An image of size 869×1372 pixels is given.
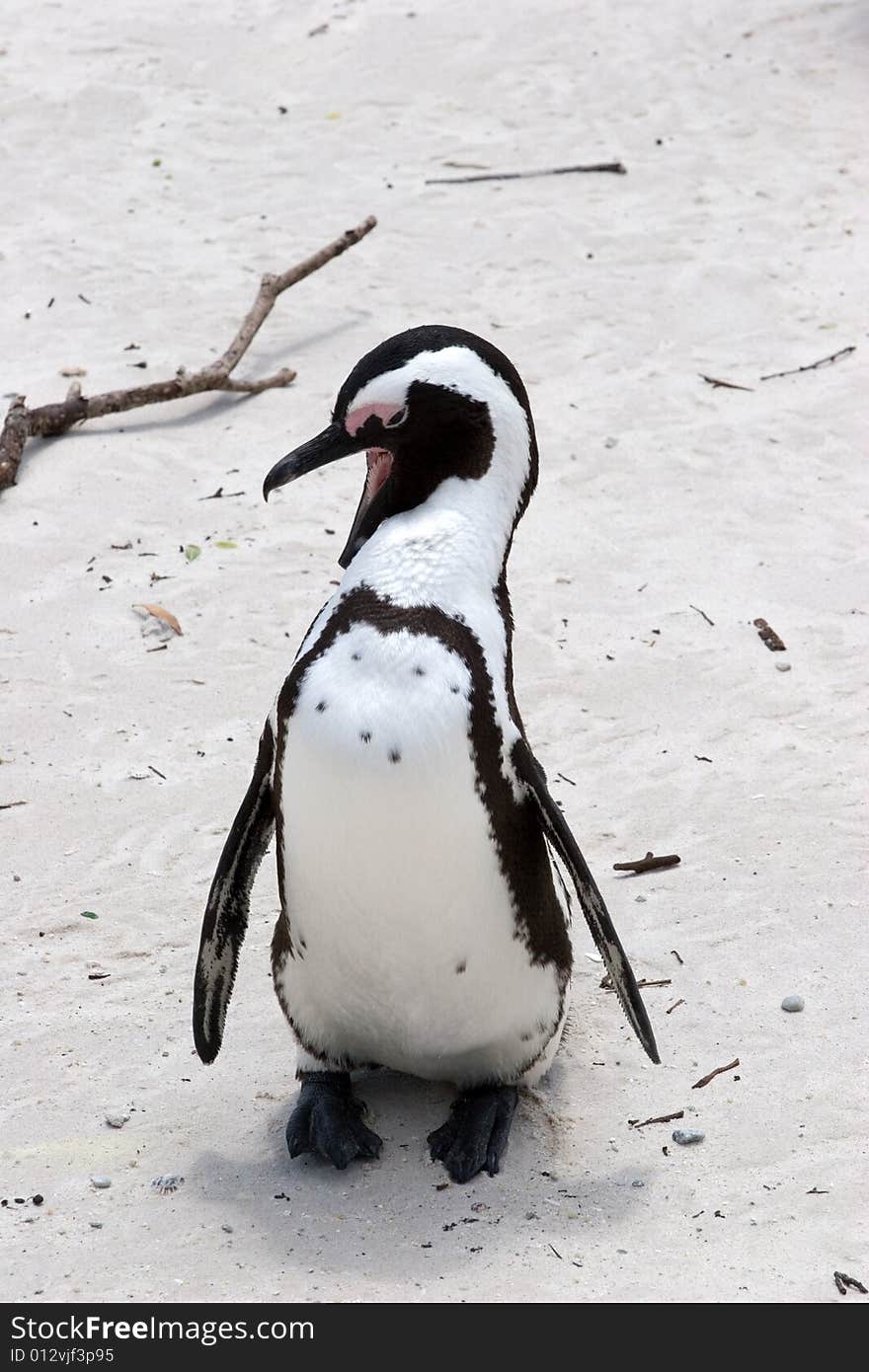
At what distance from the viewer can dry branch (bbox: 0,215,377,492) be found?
17.9 ft

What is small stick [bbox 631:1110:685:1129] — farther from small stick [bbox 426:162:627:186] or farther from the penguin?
small stick [bbox 426:162:627:186]

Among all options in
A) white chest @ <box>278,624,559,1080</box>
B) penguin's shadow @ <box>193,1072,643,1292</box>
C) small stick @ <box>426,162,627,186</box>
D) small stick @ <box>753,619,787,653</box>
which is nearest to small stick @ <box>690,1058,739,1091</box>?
penguin's shadow @ <box>193,1072,643,1292</box>

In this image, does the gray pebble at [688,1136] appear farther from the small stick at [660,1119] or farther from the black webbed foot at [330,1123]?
the black webbed foot at [330,1123]

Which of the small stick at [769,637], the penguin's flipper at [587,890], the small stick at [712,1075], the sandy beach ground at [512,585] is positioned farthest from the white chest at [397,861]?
the small stick at [769,637]

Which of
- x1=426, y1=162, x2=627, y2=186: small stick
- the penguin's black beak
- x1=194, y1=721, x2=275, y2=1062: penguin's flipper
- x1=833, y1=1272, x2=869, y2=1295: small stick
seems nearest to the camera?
x1=833, y1=1272, x2=869, y2=1295: small stick

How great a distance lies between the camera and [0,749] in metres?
4.28

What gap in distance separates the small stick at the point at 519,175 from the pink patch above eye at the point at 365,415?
17.1 ft

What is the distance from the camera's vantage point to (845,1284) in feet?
8.34

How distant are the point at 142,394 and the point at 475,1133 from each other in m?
3.45

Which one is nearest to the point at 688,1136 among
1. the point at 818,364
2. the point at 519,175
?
the point at 818,364

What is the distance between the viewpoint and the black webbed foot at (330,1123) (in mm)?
2865

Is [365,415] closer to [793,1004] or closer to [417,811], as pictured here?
[417,811]

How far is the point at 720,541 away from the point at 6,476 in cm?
215

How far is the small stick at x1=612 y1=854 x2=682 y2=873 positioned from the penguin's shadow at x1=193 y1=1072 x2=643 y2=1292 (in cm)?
85
